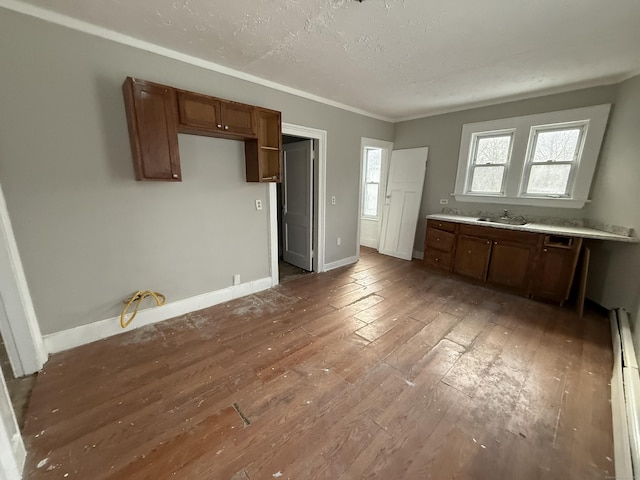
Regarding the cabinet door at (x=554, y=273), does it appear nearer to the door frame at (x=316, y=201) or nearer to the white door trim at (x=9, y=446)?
the door frame at (x=316, y=201)

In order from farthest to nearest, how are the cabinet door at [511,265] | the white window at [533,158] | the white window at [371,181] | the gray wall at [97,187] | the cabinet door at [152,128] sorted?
1. the white window at [371,181]
2. the cabinet door at [511,265]
3. the white window at [533,158]
4. the cabinet door at [152,128]
5. the gray wall at [97,187]

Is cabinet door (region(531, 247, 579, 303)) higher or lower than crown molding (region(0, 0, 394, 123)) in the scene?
lower

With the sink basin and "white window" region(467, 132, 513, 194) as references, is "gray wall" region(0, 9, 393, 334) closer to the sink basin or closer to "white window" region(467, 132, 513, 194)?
"white window" region(467, 132, 513, 194)

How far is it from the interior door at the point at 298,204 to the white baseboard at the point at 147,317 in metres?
1.01

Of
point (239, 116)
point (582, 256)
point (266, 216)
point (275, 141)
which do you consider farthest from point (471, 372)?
point (239, 116)

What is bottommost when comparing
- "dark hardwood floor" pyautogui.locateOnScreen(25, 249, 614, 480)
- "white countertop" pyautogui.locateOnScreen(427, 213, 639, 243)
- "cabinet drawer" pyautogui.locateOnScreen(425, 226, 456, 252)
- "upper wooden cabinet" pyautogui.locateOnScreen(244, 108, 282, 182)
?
"dark hardwood floor" pyautogui.locateOnScreen(25, 249, 614, 480)

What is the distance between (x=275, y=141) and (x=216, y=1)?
1.36 m

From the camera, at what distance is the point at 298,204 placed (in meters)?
4.22

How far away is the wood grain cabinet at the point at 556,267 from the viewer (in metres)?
2.95

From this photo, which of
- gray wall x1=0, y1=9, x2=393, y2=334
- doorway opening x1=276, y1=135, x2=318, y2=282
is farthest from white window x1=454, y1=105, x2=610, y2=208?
gray wall x1=0, y1=9, x2=393, y2=334

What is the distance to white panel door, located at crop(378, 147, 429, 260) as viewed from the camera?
4.67 metres

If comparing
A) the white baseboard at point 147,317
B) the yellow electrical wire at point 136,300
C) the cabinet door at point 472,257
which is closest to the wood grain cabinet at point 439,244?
the cabinet door at point 472,257

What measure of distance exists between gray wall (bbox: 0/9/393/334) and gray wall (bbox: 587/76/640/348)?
396cm

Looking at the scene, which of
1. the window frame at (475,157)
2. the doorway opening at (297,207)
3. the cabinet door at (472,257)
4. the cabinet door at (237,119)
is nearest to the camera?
the cabinet door at (237,119)
